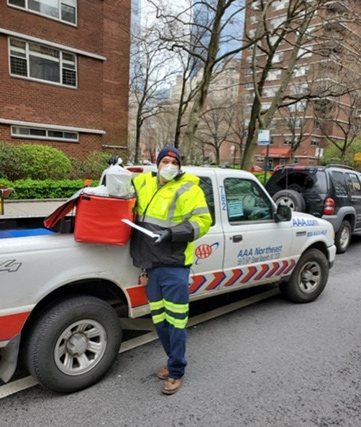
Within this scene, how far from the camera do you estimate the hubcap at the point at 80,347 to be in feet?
8.75

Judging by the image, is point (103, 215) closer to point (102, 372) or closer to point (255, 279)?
point (102, 372)

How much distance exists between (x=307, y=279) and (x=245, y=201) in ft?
5.31

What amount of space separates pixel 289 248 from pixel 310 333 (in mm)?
1009

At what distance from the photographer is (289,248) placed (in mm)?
4379

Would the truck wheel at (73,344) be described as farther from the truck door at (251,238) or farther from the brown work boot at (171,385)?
the truck door at (251,238)

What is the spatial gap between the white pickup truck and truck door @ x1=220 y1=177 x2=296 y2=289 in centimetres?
1

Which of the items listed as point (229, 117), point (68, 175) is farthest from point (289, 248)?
point (229, 117)

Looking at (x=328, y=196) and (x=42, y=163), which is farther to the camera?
(x=42, y=163)

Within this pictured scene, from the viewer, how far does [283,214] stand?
4.19m

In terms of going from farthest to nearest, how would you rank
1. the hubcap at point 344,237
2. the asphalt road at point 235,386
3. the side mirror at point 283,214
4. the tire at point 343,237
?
the hubcap at point 344,237 → the tire at point 343,237 → the side mirror at point 283,214 → the asphalt road at point 235,386

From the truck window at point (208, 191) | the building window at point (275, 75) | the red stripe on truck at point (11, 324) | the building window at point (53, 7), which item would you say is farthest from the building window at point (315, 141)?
the red stripe on truck at point (11, 324)

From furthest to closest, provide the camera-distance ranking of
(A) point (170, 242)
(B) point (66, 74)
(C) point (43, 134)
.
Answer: (B) point (66, 74), (C) point (43, 134), (A) point (170, 242)

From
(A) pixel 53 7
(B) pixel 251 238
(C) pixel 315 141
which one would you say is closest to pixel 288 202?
(B) pixel 251 238

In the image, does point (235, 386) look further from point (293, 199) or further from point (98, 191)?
point (293, 199)
